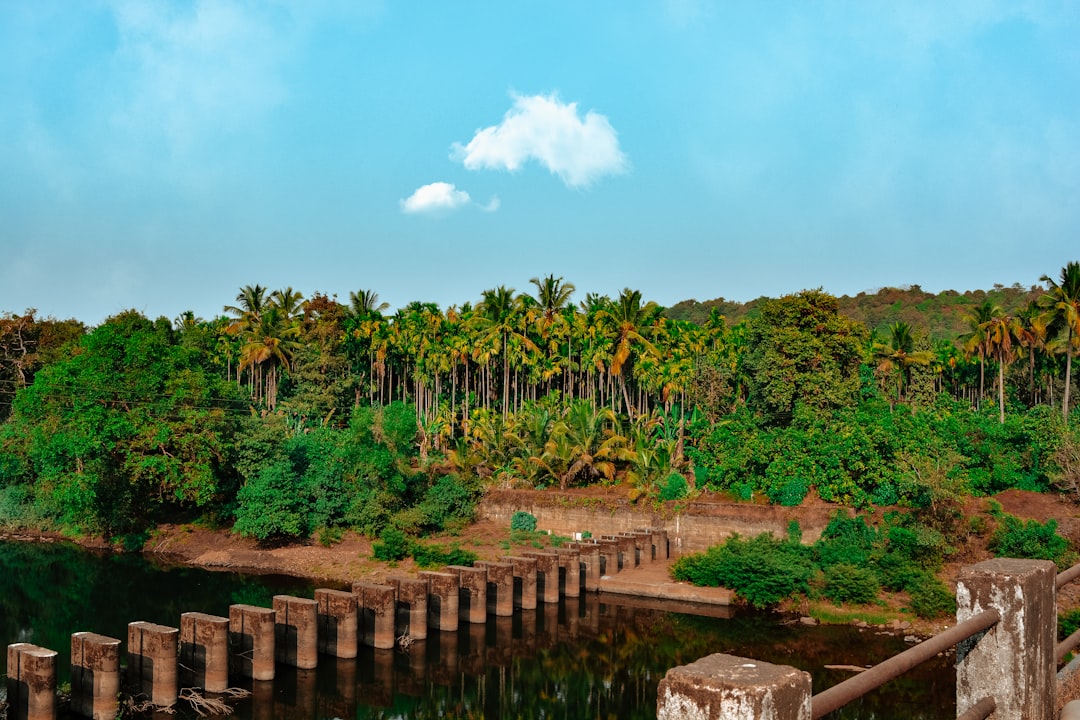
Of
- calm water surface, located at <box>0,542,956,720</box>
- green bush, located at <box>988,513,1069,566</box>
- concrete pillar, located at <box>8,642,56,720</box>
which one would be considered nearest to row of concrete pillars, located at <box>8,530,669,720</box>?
concrete pillar, located at <box>8,642,56,720</box>

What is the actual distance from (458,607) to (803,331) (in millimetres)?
22415

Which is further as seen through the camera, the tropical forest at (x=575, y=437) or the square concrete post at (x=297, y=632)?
the tropical forest at (x=575, y=437)

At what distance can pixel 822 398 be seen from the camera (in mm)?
41531

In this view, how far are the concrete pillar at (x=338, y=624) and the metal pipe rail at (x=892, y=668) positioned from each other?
2325 centimetres

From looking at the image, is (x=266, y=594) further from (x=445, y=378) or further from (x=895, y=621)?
(x=445, y=378)

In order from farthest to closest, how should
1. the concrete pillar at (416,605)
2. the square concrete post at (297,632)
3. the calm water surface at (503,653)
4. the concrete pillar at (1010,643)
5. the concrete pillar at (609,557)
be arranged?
the concrete pillar at (609,557) → the concrete pillar at (416,605) → the square concrete post at (297,632) → the calm water surface at (503,653) → the concrete pillar at (1010,643)

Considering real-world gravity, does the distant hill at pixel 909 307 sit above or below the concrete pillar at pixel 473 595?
above

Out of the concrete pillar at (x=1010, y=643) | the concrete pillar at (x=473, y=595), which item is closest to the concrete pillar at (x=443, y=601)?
the concrete pillar at (x=473, y=595)

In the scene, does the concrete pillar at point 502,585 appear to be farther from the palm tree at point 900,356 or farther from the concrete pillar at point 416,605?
the palm tree at point 900,356

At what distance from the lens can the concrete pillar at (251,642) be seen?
2381 centimetres

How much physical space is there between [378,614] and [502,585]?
19.9 ft

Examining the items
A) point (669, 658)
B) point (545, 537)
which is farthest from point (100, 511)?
point (669, 658)

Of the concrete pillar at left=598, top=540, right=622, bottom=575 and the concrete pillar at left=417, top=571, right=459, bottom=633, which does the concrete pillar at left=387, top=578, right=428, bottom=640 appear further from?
the concrete pillar at left=598, top=540, right=622, bottom=575

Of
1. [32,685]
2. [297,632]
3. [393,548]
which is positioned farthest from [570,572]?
[32,685]
